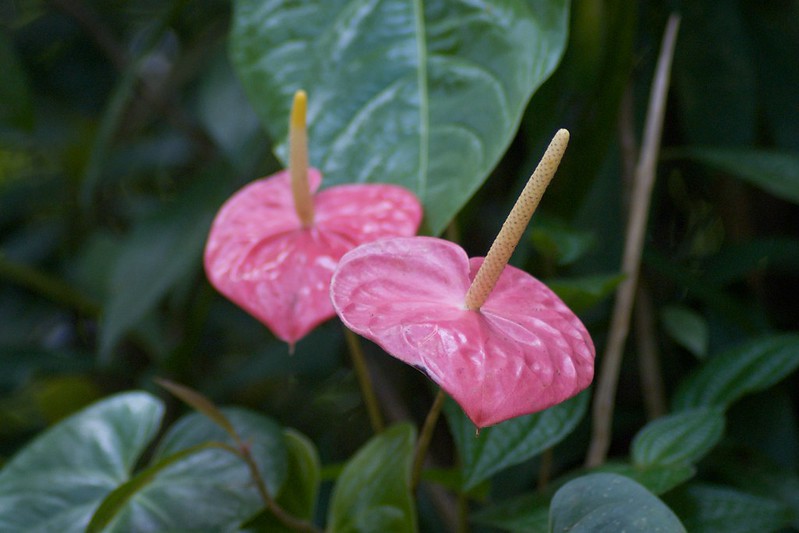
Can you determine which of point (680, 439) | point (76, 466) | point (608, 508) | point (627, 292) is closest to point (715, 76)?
point (627, 292)

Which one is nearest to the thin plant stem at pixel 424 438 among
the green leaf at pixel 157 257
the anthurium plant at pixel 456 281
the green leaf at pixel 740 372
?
the anthurium plant at pixel 456 281

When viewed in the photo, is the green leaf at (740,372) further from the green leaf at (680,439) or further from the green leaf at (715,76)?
the green leaf at (715,76)

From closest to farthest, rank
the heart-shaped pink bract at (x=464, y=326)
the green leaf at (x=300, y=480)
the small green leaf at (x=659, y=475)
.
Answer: the heart-shaped pink bract at (x=464, y=326) → the small green leaf at (x=659, y=475) → the green leaf at (x=300, y=480)

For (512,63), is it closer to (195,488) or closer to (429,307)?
(429,307)

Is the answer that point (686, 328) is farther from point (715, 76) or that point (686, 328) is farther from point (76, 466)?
point (76, 466)

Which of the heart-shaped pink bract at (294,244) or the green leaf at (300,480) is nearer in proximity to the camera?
the heart-shaped pink bract at (294,244)

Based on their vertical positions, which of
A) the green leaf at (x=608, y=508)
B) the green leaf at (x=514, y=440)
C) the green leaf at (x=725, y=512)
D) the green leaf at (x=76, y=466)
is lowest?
the green leaf at (x=725, y=512)
